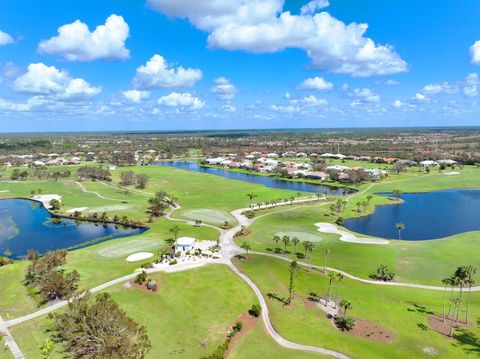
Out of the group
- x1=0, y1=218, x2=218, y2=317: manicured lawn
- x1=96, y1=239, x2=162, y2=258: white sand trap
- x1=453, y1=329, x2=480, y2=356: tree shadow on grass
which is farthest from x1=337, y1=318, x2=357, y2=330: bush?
x1=96, y1=239, x2=162, y2=258: white sand trap

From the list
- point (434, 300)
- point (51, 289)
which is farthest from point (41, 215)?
point (434, 300)

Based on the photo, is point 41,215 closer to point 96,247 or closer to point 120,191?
point 120,191

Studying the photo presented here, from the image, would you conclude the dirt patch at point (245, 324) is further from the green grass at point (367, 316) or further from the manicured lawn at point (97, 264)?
the manicured lawn at point (97, 264)

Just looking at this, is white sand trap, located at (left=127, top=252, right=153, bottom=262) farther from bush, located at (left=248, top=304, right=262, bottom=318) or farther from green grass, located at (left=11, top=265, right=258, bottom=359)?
bush, located at (left=248, top=304, right=262, bottom=318)

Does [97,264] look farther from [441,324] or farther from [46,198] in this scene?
[46,198]

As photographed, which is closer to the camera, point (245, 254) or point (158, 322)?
point (158, 322)
